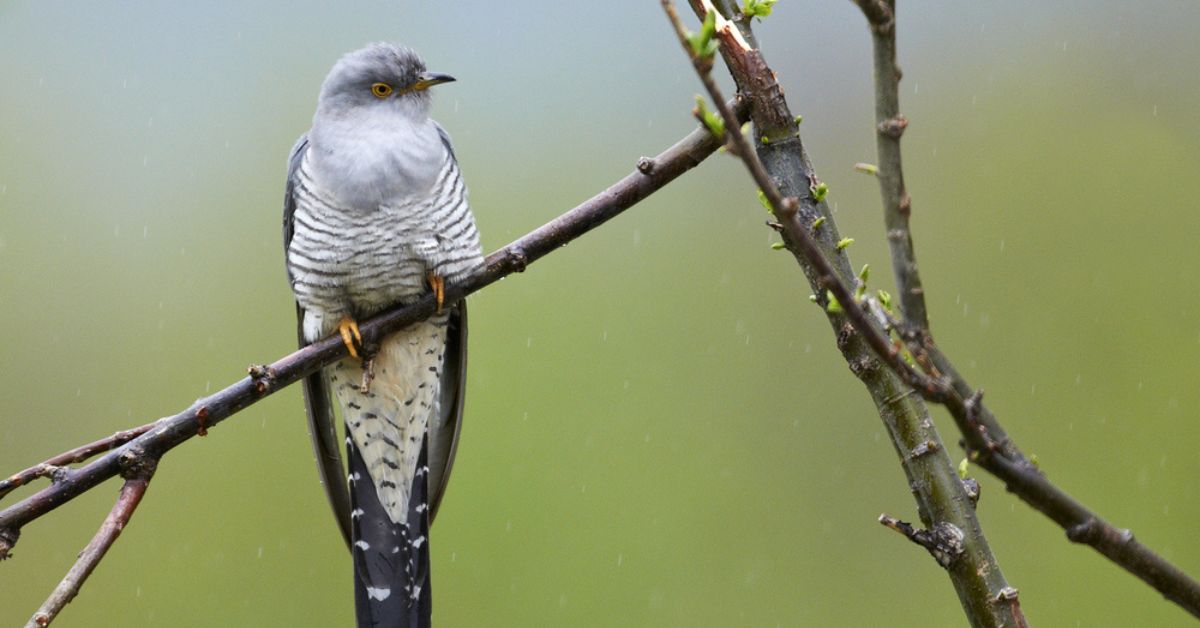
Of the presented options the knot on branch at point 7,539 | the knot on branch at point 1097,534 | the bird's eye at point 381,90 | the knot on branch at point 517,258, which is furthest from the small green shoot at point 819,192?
the bird's eye at point 381,90

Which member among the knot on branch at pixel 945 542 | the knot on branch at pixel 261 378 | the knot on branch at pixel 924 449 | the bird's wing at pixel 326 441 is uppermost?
the bird's wing at pixel 326 441

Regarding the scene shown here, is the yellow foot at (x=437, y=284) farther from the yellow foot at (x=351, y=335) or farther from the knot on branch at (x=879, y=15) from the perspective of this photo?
the knot on branch at (x=879, y=15)

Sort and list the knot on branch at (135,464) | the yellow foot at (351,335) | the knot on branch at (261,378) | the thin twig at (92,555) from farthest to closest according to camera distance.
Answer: the yellow foot at (351,335) < the knot on branch at (261,378) < the knot on branch at (135,464) < the thin twig at (92,555)

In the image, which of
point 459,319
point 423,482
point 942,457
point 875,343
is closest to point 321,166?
point 459,319

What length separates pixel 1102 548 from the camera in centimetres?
82

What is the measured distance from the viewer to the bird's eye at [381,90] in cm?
216

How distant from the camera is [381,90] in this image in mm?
2170

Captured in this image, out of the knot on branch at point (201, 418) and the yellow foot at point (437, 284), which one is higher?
the yellow foot at point (437, 284)

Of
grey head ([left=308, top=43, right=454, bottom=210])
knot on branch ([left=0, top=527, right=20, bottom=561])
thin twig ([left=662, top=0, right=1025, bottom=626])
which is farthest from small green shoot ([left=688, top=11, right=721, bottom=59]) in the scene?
grey head ([left=308, top=43, right=454, bottom=210])

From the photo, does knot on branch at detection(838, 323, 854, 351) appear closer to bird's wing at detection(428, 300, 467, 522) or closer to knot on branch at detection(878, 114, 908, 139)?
knot on branch at detection(878, 114, 908, 139)

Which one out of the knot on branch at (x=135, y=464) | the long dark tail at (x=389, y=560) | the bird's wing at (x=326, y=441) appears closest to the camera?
the knot on branch at (x=135, y=464)

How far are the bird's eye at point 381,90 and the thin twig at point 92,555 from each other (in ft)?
3.38

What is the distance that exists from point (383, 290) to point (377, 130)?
1.06 feet

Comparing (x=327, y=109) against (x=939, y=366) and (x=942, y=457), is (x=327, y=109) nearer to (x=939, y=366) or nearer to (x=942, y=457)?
(x=942, y=457)
